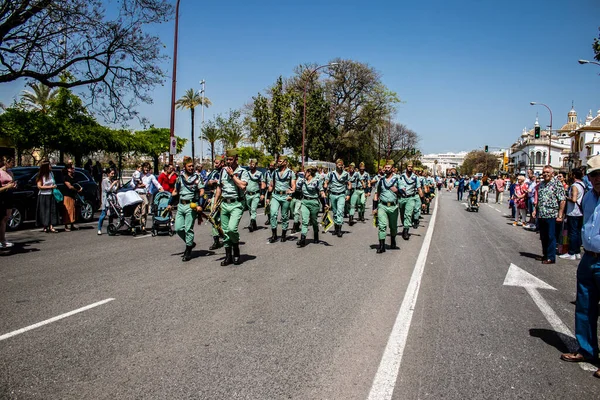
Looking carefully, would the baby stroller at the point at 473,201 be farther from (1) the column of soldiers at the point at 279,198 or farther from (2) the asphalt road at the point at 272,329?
(2) the asphalt road at the point at 272,329

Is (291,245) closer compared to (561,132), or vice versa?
(291,245)

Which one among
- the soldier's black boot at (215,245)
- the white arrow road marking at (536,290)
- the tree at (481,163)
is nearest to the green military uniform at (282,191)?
the soldier's black boot at (215,245)

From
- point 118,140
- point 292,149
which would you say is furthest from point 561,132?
point 118,140

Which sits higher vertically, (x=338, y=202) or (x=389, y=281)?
(x=338, y=202)

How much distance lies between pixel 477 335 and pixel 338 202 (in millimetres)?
8177

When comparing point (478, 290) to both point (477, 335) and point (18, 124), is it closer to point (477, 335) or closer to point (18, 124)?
point (477, 335)

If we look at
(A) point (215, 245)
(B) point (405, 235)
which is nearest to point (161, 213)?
(A) point (215, 245)

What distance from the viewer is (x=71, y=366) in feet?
13.1

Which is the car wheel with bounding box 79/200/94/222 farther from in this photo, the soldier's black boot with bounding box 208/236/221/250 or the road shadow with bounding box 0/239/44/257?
the soldier's black boot with bounding box 208/236/221/250

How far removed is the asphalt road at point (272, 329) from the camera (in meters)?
3.74

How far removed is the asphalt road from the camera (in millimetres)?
3744

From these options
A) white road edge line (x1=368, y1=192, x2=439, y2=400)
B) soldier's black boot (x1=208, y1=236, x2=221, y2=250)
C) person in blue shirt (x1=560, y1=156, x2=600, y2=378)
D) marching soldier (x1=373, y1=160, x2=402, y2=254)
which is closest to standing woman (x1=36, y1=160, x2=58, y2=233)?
soldier's black boot (x1=208, y1=236, x2=221, y2=250)

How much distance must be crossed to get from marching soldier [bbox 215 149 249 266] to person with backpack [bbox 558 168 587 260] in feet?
22.1

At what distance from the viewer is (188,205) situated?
882 cm
